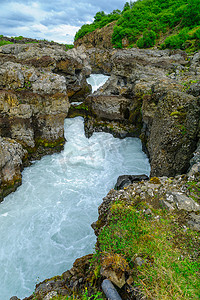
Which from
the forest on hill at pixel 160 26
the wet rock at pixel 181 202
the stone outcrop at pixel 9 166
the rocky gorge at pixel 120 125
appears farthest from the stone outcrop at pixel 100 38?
the wet rock at pixel 181 202

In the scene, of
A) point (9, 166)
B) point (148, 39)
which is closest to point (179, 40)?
point (148, 39)

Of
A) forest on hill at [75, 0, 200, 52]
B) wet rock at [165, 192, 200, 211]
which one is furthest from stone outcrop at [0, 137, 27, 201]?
forest on hill at [75, 0, 200, 52]

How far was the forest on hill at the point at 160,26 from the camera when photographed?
30.0m

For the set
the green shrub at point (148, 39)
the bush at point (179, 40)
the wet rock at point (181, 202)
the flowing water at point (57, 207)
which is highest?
the green shrub at point (148, 39)

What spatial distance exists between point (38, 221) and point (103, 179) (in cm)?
579

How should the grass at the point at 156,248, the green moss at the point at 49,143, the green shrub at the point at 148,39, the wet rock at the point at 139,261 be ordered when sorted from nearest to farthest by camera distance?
the grass at the point at 156,248, the wet rock at the point at 139,261, the green moss at the point at 49,143, the green shrub at the point at 148,39

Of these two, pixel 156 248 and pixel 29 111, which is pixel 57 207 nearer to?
pixel 156 248

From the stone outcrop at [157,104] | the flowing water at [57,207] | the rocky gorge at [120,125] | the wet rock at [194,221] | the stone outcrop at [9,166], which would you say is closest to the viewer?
the wet rock at [194,221]

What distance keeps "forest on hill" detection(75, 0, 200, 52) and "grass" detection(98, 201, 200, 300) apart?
3076 centimetres

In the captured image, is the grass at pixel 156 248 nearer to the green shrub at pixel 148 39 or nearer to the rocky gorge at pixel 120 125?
the rocky gorge at pixel 120 125

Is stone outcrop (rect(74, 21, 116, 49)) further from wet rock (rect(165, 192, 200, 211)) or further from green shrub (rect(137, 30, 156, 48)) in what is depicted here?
wet rock (rect(165, 192, 200, 211))

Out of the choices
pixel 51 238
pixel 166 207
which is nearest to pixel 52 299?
pixel 166 207

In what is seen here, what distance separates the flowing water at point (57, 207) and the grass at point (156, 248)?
187 inches

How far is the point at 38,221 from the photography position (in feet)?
34.8
